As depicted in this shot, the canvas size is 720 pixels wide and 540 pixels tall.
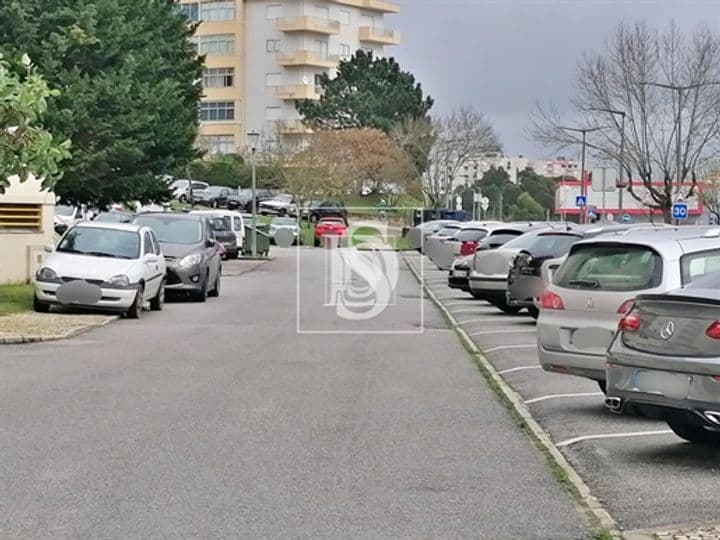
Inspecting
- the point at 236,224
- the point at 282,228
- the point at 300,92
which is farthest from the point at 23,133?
the point at 300,92

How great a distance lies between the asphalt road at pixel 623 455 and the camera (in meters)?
8.17

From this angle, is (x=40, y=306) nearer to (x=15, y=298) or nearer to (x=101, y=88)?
(x=15, y=298)

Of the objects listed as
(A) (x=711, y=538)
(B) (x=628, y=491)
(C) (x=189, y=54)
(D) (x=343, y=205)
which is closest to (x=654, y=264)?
(B) (x=628, y=491)

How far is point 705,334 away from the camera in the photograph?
29.6 ft

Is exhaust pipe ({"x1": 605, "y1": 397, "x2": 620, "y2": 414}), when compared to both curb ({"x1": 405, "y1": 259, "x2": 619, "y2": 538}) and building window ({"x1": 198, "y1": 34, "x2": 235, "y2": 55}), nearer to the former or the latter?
curb ({"x1": 405, "y1": 259, "x2": 619, "y2": 538})

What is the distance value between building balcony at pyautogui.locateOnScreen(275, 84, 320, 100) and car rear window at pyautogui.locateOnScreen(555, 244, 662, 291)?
8357cm

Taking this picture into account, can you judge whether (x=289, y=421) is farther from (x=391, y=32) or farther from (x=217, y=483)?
(x=391, y=32)

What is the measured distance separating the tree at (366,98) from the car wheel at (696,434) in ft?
248

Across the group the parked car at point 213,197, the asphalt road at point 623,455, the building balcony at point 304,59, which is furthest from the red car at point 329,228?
the asphalt road at point 623,455

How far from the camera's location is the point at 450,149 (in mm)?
79188

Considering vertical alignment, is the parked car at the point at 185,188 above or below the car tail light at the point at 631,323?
above

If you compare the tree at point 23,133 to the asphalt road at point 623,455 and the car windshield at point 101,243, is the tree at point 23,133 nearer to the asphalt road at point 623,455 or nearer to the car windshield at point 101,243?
the car windshield at point 101,243

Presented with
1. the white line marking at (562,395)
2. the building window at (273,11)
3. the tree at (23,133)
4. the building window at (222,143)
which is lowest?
the white line marking at (562,395)

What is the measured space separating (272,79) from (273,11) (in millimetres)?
5084
